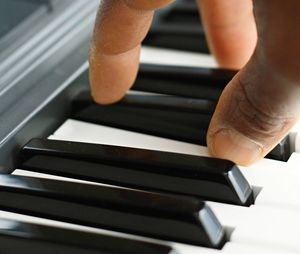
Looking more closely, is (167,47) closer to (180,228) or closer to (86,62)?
(86,62)

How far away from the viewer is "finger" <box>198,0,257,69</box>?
3.46 ft

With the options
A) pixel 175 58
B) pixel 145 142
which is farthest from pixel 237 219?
pixel 175 58

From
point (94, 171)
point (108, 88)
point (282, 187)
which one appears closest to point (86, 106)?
point (108, 88)

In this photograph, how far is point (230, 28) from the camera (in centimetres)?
107

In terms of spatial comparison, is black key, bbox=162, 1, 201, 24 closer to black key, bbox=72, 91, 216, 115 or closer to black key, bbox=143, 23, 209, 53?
black key, bbox=143, 23, 209, 53

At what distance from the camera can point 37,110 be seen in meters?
0.97

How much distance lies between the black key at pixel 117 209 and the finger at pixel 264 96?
0.33ft

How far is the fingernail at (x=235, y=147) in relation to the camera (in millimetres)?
837

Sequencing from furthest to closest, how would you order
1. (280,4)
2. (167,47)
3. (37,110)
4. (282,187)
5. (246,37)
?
(167,47), (246,37), (37,110), (282,187), (280,4)

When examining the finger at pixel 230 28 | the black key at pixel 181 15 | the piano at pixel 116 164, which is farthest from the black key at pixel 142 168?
the black key at pixel 181 15

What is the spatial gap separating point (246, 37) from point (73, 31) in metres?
0.25

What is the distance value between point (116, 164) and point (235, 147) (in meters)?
0.14

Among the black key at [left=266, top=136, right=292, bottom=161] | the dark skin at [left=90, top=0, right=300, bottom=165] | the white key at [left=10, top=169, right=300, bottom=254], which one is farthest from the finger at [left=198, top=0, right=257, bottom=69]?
the white key at [left=10, top=169, right=300, bottom=254]

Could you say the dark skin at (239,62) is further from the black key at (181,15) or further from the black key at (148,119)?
the black key at (181,15)
